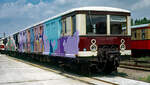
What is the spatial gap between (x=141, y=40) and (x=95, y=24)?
1026 cm

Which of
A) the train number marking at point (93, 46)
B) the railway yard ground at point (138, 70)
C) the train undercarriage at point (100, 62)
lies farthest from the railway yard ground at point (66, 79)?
the train number marking at point (93, 46)

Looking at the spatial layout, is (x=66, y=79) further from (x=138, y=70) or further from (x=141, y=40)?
(x=141, y=40)

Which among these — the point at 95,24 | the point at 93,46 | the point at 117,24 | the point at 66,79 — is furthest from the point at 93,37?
the point at 66,79

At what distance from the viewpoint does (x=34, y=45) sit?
17.8m

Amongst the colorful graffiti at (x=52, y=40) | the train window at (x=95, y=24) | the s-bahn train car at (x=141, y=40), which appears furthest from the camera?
the s-bahn train car at (x=141, y=40)

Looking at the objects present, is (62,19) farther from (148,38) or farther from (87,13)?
(148,38)

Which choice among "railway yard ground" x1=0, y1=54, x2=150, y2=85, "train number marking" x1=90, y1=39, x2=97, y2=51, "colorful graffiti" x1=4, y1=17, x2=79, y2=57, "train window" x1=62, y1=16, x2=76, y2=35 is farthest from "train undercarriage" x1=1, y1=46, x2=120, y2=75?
"train window" x1=62, y1=16, x2=76, y2=35

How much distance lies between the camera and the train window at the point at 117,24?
35.3 ft

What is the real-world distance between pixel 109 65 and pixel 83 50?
1530mm

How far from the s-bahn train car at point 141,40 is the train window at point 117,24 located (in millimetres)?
8294

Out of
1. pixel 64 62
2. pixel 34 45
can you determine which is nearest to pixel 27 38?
pixel 34 45

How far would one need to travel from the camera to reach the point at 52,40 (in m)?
13.4

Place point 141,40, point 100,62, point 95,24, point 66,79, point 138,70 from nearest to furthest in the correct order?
point 66,79 → point 100,62 → point 95,24 → point 138,70 → point 141,40

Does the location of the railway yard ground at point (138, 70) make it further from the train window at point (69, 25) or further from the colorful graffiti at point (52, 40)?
the train window at point (69, 25)
